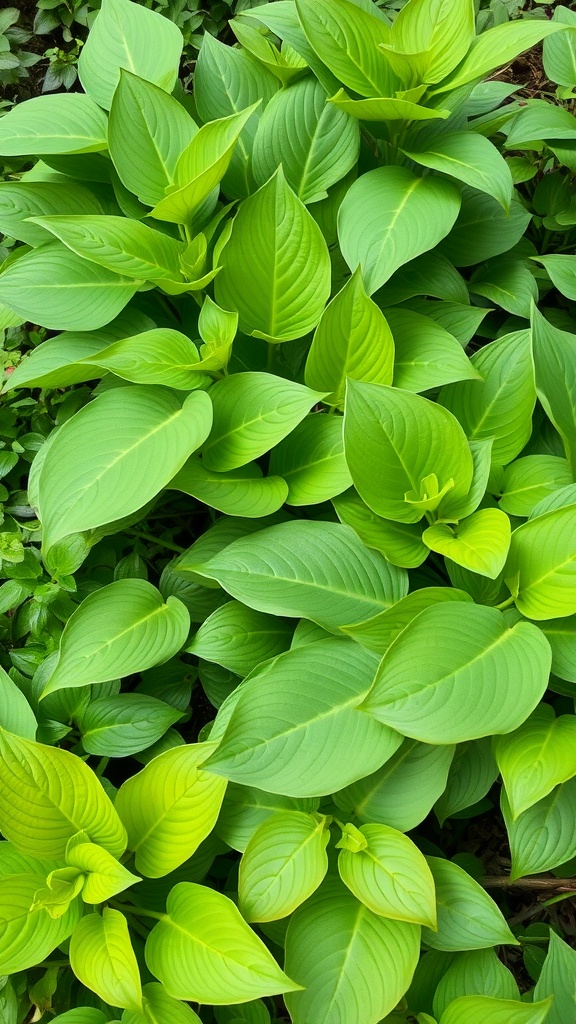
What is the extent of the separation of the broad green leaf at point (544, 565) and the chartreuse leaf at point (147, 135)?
947 mm

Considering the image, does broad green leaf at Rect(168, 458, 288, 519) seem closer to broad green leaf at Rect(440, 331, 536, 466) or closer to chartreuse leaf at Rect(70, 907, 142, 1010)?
broad green leaf at Rect(440, 331, 536, 466)

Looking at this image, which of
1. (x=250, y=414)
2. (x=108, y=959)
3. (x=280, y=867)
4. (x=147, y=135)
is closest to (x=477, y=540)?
(x=250, y=414)

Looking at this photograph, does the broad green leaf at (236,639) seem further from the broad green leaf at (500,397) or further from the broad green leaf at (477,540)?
the broad green leaf at (500,397)

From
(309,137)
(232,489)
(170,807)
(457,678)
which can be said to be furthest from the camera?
(309,137)

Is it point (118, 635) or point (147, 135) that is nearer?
point (118, 635)

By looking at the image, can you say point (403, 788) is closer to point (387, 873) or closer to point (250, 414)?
point (387, 873)

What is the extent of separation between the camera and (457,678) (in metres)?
1.05

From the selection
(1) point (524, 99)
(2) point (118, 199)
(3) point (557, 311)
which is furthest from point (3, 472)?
(1) point (524, 99)

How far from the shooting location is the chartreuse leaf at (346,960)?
110cm

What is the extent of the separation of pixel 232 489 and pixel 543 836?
0.79 meters

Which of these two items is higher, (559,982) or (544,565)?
(544,565)

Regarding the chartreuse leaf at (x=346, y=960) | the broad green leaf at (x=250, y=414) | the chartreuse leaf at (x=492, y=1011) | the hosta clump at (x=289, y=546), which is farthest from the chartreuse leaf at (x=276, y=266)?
the chartreuse leaf at (x=492, y=1011)

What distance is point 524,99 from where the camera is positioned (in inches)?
74.5

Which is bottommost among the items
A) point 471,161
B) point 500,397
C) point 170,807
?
point 170,807
